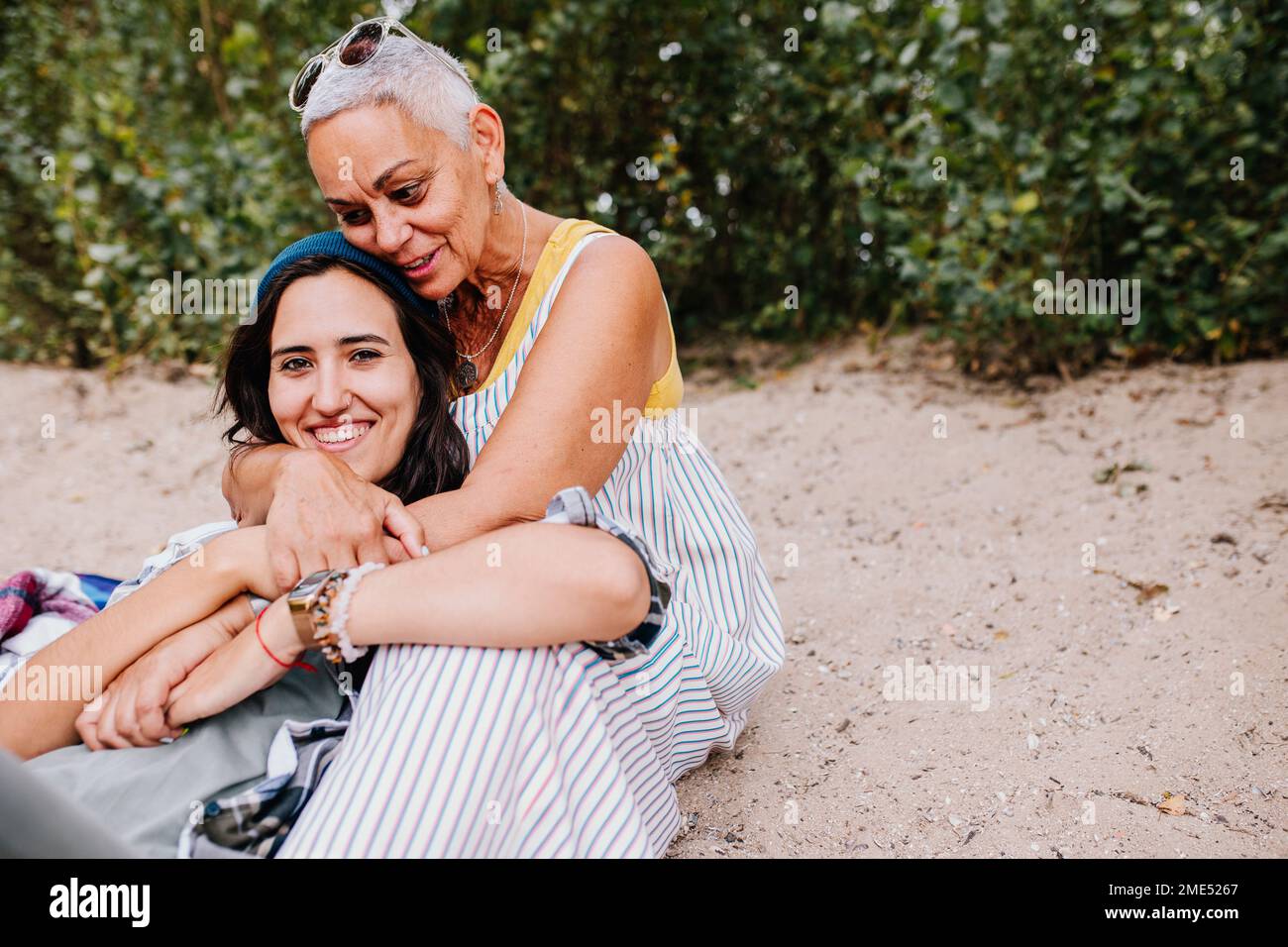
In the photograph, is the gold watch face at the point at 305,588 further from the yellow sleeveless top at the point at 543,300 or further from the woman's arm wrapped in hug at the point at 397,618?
the yellow sleeveless top at the point at 543,300

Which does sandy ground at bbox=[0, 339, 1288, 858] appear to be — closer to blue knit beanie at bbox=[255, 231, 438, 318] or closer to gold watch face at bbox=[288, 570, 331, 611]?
gold watch face at bbox=[288, 570, 331, 611]

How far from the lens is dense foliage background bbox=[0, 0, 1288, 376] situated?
3.88 m

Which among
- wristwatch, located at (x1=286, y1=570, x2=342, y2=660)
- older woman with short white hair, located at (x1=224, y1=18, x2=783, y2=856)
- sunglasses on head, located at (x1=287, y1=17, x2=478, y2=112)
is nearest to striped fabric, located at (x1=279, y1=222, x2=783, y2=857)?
older woman with short white hair, located at (x1=224, y1=18, x2=783, y2=856)

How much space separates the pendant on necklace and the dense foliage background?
2407 mm

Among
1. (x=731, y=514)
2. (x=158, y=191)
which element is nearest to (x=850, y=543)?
(x=731, y=514)

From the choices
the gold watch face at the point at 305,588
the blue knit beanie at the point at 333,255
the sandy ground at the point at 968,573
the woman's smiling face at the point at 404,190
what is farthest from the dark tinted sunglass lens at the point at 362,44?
the sandy ground at the point at 968,573

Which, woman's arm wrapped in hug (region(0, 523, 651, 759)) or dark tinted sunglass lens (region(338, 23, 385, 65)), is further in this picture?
dark tinted sunglass lens (region(338, 23, 385, 65))

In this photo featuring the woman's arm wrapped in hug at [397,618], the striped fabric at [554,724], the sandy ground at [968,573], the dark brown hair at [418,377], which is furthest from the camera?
the dark brown hair at [418,377]

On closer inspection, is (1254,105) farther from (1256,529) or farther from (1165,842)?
(1165,842)

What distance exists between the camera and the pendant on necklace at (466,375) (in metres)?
2.38

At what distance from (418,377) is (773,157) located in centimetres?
347

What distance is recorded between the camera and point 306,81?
7.26ft

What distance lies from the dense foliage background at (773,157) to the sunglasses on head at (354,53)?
2325mm
